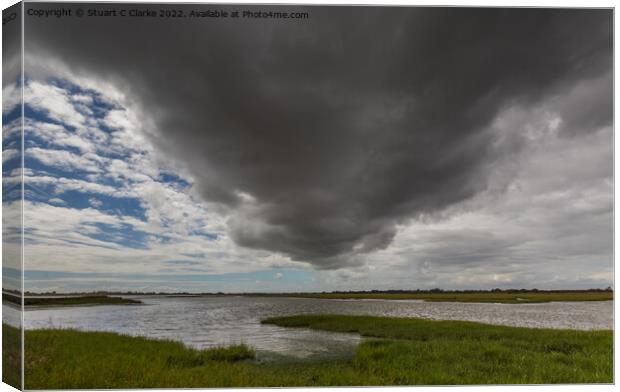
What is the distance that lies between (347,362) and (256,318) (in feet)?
9.42

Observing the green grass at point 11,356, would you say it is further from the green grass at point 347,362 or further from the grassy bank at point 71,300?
the grassy bank at point 71,300

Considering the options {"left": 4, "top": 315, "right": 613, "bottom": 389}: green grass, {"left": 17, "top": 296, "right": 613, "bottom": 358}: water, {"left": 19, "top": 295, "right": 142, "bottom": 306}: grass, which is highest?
{"left": 19, "top": 295, "right": 142, "bottom": 306}: grass

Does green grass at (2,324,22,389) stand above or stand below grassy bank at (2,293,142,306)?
below

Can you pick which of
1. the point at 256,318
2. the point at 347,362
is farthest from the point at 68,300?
the point at 347,362

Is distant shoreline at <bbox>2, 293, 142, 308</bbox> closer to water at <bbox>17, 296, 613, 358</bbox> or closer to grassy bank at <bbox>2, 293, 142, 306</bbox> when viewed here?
grassy bank at <bbox>2, 293, 142, 306</bbox>

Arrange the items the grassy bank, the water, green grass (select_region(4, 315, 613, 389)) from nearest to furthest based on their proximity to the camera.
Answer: the grassy bank → green grass (select_region(4, 315, 613, 389)) → the water

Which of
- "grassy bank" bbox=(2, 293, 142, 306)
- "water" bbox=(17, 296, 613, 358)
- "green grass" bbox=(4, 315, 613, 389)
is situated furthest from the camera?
"water" bbox=(17, 296, 613, 358)

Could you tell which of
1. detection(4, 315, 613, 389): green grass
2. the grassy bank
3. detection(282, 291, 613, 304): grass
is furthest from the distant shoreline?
detection(282, 291, 613, 304): grass

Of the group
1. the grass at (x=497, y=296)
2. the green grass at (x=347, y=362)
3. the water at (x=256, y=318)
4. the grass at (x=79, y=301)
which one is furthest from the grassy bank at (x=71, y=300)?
the grass at (x=497, y=296)

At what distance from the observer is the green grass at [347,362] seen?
12562 mm

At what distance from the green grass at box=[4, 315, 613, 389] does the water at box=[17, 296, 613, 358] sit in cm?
26

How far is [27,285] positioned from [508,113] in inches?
539

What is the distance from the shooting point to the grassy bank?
40.5 feet

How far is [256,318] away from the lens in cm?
1409
